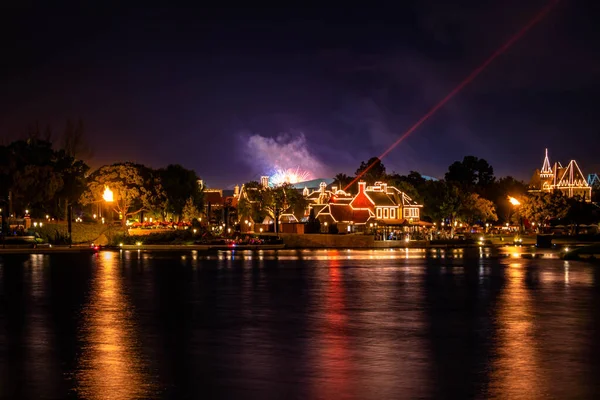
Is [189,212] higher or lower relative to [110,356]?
higher

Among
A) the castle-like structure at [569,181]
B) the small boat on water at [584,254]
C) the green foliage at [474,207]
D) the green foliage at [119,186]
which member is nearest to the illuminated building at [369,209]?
the green foliage at [474,207]

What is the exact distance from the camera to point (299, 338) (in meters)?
18.4

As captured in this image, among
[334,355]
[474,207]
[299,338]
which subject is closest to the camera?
[334,355]

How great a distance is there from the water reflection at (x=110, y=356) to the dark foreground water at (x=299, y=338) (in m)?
0.04

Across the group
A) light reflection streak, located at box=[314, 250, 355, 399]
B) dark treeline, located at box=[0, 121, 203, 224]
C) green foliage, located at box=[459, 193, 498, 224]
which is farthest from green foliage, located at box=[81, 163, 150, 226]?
light reflection streak, located at box=[314, 250, 355, 399]

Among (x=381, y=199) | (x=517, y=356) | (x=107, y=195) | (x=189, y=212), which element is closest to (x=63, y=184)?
(x=107, y=195)

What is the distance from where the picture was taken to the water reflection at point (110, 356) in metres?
13.0

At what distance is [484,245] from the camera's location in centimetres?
8550

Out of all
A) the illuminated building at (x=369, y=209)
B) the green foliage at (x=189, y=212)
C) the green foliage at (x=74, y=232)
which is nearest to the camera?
the green foliage at (x=74, y=232)

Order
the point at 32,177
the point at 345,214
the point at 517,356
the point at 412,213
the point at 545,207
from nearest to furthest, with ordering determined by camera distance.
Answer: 1. the point at 517,356
2. the point at 32,177
3. the point at 545,207
4. the point at 345,214
5. the point at 412,213

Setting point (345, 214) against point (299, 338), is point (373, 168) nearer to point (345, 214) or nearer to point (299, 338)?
point (345, 214)

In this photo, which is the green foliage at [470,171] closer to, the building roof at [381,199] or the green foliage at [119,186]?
the building roof at [381,199]

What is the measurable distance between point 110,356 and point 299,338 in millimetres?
4636

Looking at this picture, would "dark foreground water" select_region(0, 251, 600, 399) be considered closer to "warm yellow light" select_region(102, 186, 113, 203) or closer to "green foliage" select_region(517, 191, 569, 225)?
"warm yellow light" select_region(102, 186, 113, 203)
